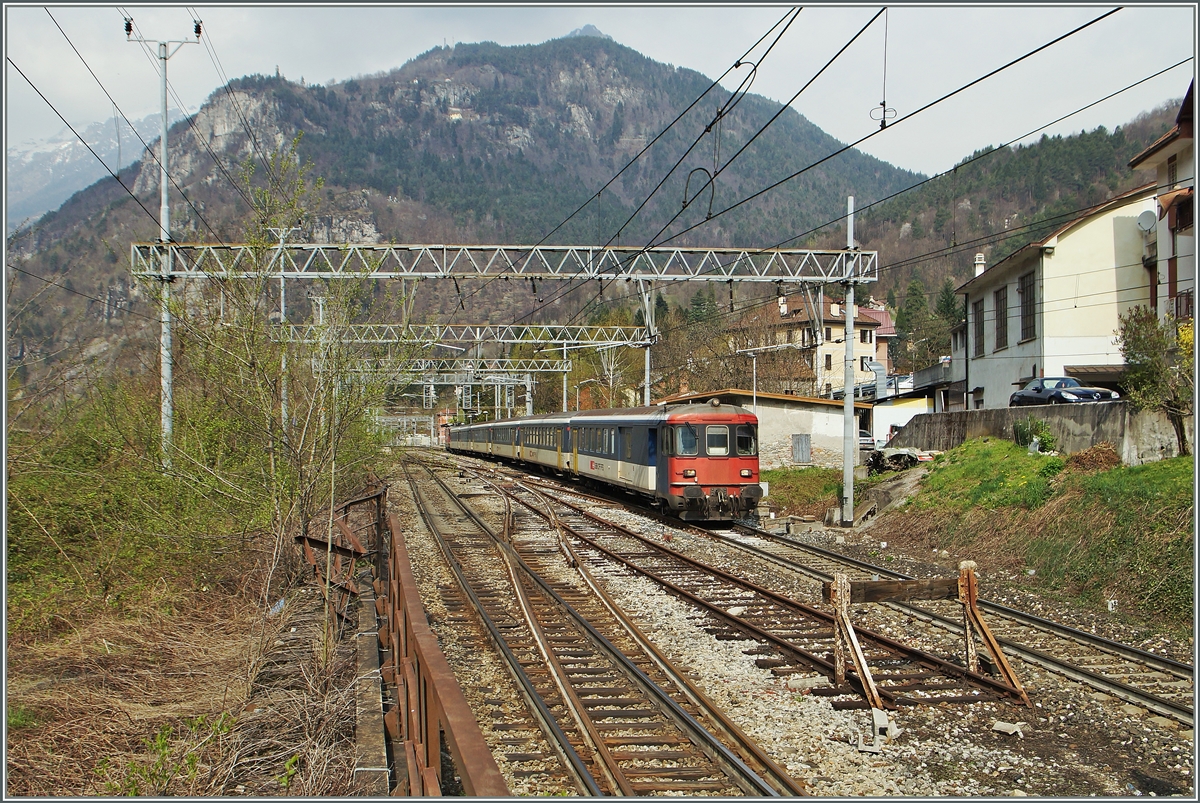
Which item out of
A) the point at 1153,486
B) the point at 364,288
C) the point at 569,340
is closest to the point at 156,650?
the point at 364,288

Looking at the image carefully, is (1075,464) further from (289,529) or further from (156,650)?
(156,650)

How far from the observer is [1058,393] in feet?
80.9

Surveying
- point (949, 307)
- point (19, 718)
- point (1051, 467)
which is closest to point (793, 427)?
point (1051, 467)

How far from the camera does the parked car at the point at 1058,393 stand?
24.5 meters

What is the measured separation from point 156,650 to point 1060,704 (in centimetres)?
876

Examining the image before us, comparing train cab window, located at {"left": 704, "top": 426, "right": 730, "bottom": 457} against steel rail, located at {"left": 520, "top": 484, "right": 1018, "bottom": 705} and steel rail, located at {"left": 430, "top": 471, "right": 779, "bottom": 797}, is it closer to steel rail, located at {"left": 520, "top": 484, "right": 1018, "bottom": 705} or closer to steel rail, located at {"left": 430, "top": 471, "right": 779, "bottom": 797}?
steel rail, located at {"left": 520, "top": 484, "right": 1018, "bottom": 705}

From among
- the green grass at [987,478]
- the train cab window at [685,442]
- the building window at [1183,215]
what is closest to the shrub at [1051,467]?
the green grass at [987,478]

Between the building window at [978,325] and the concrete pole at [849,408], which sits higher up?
the building window at [978,325]

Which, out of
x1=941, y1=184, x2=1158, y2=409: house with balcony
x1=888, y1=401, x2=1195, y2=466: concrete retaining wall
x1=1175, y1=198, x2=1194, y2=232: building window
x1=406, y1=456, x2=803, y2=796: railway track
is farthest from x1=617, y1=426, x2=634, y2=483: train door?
x1=1175, y1=198, x2=1194, y2=232: building window

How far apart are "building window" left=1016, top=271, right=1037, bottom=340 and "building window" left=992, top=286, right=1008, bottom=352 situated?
4.13 feet

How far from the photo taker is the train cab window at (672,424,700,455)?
19.0m

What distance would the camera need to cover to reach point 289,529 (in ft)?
33.7

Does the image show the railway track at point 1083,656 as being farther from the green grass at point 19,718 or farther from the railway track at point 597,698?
the green grass at point 19,718

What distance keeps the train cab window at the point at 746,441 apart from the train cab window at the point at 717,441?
328 mm
